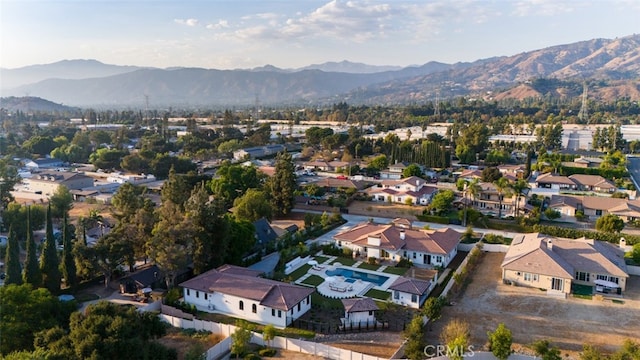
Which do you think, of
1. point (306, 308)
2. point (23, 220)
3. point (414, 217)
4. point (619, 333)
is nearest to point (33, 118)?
point (23, 220)

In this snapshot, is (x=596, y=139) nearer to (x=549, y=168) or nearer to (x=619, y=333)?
(x=549, y=168)

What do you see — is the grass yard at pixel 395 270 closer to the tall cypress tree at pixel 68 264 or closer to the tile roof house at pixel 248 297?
the tile roof house at pixel 248 297

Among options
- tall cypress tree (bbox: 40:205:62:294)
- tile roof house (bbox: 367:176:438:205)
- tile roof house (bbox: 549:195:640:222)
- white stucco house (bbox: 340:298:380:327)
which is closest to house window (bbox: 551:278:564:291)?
white stucco house (bbox: 340:298:380:327)

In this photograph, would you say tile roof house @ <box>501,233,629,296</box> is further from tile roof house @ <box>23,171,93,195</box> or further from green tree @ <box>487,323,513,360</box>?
tile roof house @ <box>23,171,93,195</box>

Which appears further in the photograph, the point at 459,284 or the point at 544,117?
the point at 544,117

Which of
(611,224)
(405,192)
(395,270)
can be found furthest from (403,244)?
(405,192)
